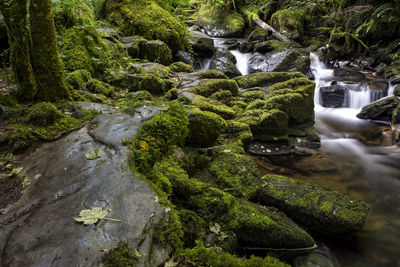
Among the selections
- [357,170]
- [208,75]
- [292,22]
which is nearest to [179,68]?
[208,75]

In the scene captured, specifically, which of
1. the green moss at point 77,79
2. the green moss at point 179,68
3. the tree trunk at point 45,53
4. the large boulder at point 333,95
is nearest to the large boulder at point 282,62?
the large boulder at point 333,95

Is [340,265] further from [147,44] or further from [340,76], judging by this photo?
[340,76]

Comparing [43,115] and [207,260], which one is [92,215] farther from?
[43,115]

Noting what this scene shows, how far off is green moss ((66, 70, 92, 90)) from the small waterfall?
9187 millimetres

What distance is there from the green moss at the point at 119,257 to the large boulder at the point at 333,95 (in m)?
11.2

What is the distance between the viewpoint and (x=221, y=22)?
63.8ft

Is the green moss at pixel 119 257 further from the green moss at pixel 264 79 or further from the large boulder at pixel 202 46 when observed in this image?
the large boulder at pixel 202 46

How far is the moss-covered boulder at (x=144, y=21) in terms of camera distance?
29.3 feet

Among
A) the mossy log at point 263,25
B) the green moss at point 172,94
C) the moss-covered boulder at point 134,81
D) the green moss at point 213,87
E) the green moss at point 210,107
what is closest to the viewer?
the green moss at point 210,107

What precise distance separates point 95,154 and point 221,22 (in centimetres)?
1984

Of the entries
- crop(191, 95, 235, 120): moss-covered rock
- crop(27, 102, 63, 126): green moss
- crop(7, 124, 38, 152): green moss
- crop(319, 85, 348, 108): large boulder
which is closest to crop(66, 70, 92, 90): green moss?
crop(27, 102, 63, 126): green moss

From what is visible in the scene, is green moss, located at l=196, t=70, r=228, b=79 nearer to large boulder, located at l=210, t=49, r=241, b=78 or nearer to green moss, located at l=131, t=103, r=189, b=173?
large boulder, located at l=210, t=49, r=241, b=78

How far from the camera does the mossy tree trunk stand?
9.61 feet

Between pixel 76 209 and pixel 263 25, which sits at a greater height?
pixel 263 25
